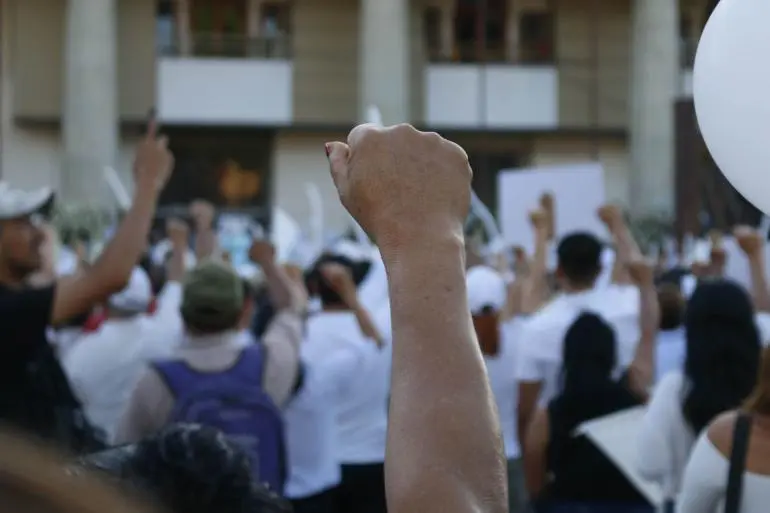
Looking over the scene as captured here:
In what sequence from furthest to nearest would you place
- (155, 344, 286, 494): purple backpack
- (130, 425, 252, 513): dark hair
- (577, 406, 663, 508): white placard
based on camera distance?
(577, 406, 663, 508): white placard, (155, 344, 286, 494): purple backpack, (130, 425, 252, 513): dark hair

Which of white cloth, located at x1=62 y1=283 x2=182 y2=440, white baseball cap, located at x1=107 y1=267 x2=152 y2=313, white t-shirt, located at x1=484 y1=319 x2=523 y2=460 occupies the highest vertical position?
white baseball cap, located at x1=107 y1=267 x2=152 y2=313

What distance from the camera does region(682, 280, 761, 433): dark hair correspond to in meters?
3.22

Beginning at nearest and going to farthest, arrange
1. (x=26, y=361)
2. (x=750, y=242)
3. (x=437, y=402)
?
(x=437, y=402)
(x=26, y=361)
(x=750, y=242)

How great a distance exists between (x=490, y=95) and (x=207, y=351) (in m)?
27.7

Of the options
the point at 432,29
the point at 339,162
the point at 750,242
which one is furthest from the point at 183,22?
the point at 339,162

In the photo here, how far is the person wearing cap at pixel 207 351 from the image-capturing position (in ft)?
11.5

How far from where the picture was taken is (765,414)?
2.60m

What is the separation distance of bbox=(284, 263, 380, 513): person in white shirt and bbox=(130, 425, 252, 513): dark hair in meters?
2.96

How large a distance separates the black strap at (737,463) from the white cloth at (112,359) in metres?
2.91

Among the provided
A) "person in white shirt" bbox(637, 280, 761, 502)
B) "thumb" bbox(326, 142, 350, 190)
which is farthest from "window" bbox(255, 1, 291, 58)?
"thumb" bbox(326, 142, 350, 190)

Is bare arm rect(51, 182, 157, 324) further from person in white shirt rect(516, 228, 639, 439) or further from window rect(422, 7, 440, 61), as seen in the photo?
window rect(422, 7, 440, 61)

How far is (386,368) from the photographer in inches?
214

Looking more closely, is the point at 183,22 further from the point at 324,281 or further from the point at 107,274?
the point at 107,274

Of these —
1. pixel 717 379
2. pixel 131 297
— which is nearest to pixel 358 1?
pixel 131 297
